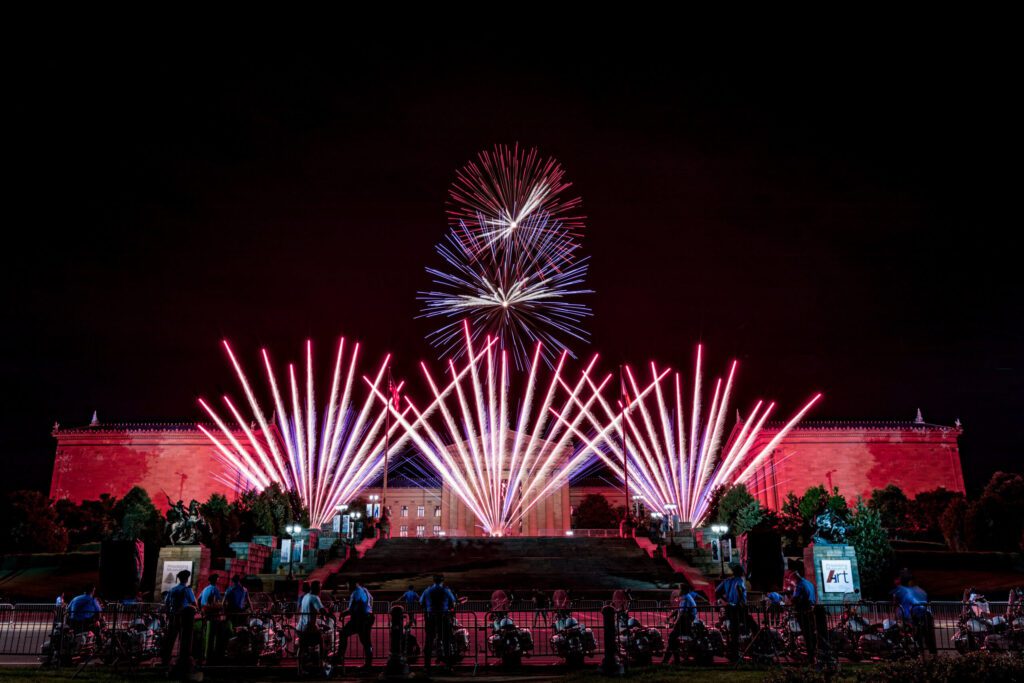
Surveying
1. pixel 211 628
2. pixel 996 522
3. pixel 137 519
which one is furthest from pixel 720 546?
pixel 137 519

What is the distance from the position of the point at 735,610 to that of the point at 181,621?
9180 millimetres

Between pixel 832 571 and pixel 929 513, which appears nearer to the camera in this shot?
pixel 832 571

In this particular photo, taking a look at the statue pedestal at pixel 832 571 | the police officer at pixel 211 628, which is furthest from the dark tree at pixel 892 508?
the police officer at pixel 211 628

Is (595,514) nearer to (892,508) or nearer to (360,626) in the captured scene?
(892,508)

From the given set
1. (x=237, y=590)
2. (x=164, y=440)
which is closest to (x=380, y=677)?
(x=237, y=590)

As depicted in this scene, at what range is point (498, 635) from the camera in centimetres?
1359

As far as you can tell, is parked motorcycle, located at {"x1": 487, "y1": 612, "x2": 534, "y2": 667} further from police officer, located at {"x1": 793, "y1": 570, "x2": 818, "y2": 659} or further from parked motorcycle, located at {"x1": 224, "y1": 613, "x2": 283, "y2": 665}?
police officer, located at {"x1": 793, "y1": 570, "x2": 818, "y2": 659}

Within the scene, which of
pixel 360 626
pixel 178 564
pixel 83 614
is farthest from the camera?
pixel 178 564

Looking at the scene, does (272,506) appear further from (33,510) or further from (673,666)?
(673,666)

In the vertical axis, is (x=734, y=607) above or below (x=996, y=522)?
below

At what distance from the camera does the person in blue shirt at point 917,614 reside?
1310 centimetres

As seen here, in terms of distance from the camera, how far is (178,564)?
23781mm

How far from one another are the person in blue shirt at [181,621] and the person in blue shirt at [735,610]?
28.9ft

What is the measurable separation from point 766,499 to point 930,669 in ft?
219
